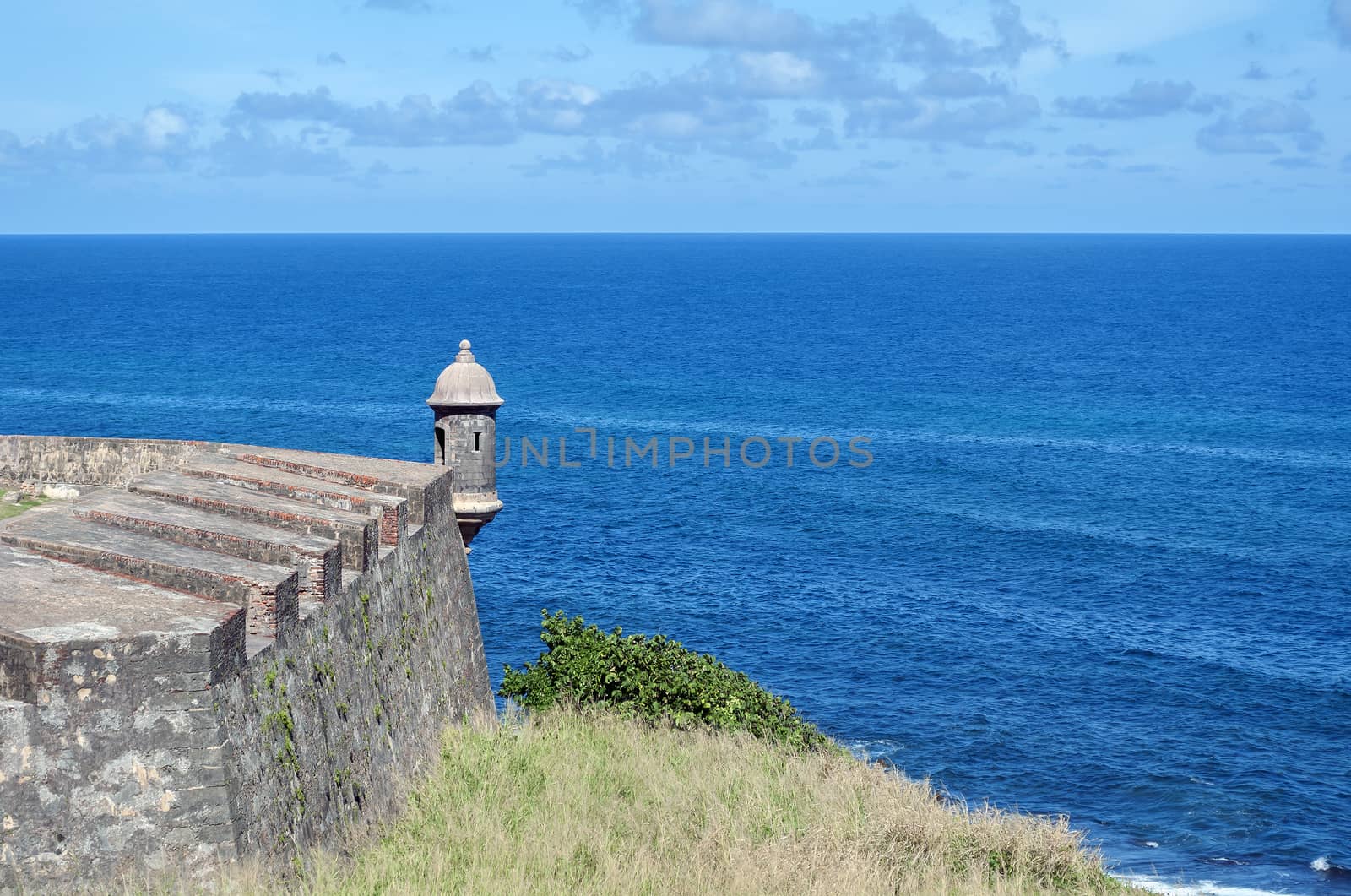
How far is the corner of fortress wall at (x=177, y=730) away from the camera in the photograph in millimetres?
12219

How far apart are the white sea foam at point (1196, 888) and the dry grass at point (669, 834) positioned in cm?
1051

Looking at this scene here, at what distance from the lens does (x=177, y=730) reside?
41.7 ft

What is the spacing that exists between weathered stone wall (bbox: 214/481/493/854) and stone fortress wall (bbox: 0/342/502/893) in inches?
1.7

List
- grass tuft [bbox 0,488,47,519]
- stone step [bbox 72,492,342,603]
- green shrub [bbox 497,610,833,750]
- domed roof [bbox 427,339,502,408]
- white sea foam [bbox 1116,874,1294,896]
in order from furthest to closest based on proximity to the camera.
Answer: white sea foam [bbox 1116,874,1294,896], domed roof [bbox 427,339,502,408], green shrub [bbox 497,610,833,750], grass tuft [bbox 0,488,47,519], stone step [bbox 72,492,342,603]

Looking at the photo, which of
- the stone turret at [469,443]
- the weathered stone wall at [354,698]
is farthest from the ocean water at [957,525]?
the weathered stone wall at [354,698]

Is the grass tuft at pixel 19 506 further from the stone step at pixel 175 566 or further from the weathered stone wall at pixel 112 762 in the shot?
the weathered stone wall at pixel 112 762

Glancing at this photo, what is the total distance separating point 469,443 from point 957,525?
38787 millimetres

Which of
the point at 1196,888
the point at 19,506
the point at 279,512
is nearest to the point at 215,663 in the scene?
the point at 279,512

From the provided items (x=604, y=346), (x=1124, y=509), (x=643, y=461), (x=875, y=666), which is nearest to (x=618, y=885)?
(x=875, y=666)

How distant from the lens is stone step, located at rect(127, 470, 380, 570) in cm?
1828

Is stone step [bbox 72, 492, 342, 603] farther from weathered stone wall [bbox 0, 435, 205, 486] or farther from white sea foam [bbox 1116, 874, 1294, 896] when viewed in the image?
white sea foam [bbox 1116, 874, 1294, 896]

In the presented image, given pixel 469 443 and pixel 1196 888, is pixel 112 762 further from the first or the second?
pixel 1196 888

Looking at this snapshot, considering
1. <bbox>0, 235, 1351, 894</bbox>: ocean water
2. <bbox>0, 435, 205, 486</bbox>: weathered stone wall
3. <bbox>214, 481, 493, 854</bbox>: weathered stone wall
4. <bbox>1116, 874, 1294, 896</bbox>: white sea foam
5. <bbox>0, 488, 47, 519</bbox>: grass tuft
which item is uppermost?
<bbox>0, 435, 205, 486</bbox>: weathered stone wall

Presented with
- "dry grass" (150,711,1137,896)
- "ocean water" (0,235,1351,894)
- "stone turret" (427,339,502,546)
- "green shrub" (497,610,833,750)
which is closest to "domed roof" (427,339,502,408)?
"stone turret" (427,339,502,546)
